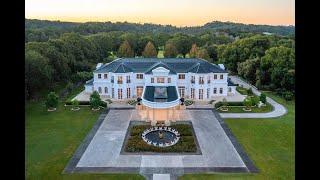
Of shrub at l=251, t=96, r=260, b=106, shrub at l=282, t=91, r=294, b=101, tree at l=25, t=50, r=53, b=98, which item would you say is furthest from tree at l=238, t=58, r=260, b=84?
tree at l=25, t=50, r=53, b=98

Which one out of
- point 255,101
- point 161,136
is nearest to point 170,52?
point 255,101

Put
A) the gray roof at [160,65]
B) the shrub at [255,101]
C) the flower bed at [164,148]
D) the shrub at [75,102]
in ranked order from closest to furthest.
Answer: the flower bed at [164,148] < the shrub at [255,101] < the shrub at [75,102] < the gray roof at [160,65]

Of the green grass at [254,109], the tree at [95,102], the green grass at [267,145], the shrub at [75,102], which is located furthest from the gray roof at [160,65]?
the green grass at [267,145]

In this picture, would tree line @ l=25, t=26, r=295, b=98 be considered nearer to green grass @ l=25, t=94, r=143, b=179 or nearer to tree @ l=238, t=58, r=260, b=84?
tree @ l=238, t=58, r=260, b=84

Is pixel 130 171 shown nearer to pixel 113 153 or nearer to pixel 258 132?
pixel 113 153

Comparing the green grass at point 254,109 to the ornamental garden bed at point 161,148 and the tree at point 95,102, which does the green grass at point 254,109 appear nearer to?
the ornamental garden bed at point 161,148

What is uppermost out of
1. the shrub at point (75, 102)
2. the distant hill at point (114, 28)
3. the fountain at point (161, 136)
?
the distant hill at point (114, 28)

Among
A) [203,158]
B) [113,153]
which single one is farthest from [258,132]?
[113,153]

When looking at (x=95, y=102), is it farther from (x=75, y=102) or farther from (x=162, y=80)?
(x=162, y=80)
